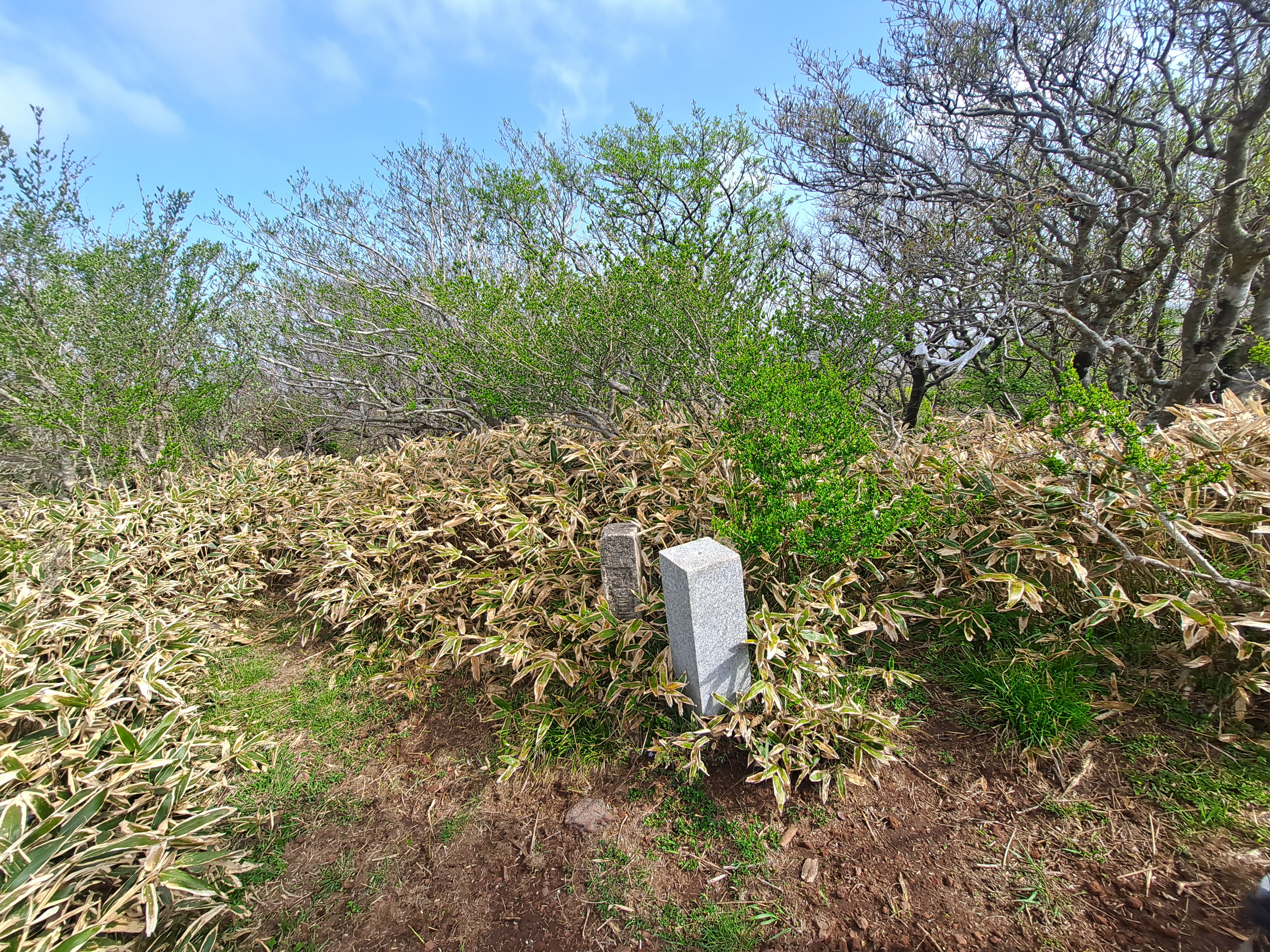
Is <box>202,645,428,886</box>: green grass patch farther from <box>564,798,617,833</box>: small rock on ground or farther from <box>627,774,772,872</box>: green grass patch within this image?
<box>627,774,772,872</box>: green grass patch

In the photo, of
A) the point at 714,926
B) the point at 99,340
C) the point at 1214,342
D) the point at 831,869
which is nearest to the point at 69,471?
the point at 99,340

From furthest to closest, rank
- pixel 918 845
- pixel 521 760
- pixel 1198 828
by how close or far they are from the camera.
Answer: pixel 521 760 → pixel 918 845 → pixel 1198 828

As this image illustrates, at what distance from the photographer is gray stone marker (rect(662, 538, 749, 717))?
1711 millimetres

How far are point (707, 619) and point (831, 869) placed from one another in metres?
0.85

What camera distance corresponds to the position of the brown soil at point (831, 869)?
1330mm

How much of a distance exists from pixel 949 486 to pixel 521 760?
2294mm

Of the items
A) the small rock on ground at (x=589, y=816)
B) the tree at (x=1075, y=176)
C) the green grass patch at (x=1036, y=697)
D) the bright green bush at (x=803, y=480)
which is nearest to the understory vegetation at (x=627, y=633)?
the green grass patch at (x=1036, y=697)

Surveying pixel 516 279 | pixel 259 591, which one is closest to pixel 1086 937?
pixel 259 591

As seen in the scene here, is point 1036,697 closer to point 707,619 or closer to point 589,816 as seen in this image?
point 707,619

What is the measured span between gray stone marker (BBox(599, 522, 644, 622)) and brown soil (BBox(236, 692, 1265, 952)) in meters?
0.66

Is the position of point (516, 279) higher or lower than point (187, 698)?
higher

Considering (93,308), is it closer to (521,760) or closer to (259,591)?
(259,591)

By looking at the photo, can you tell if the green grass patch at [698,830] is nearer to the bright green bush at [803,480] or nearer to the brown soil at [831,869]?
the brown soil at [831,869]

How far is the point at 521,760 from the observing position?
6.63ft
